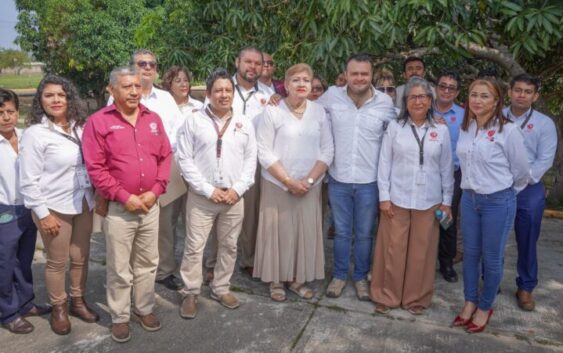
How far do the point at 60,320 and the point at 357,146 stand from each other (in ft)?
8.73

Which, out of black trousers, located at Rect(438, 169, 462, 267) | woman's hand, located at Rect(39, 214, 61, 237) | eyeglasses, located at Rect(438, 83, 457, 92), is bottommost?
black trousers, located at Rect(438, 169, 462, 267)

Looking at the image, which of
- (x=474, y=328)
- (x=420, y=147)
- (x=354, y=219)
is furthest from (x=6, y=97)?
(x=474, y=328)

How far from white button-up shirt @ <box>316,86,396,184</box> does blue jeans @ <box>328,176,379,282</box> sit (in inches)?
3.5

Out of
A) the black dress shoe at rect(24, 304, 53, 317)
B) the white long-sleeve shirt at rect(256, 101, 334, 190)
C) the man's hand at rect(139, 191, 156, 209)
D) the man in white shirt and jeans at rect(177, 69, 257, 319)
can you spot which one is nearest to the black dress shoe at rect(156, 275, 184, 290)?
the man in white shirt and jeans at rect(177, 69, 257, 319)

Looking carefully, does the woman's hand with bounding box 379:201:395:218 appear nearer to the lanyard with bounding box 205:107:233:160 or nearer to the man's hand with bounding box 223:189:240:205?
the man's hand with bounding box 223:189:240:205

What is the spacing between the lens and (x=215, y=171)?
376 cm

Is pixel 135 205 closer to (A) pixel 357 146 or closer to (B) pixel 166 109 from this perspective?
(B) pixel 166 109

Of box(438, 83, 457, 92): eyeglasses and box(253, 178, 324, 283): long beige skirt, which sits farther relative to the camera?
box(438, 83, 457, 92): eyeglasses

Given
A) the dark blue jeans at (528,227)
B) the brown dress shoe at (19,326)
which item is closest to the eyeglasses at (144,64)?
the brown dress shoe at (19,326)

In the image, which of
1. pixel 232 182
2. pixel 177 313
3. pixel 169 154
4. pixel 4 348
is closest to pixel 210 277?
pixel 177 313

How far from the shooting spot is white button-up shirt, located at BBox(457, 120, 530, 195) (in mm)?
3363

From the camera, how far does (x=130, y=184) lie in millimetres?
Answer: 3352

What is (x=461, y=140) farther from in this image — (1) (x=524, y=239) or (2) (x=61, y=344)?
(2) (x=61, y=344)

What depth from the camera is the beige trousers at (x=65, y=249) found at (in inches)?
137
